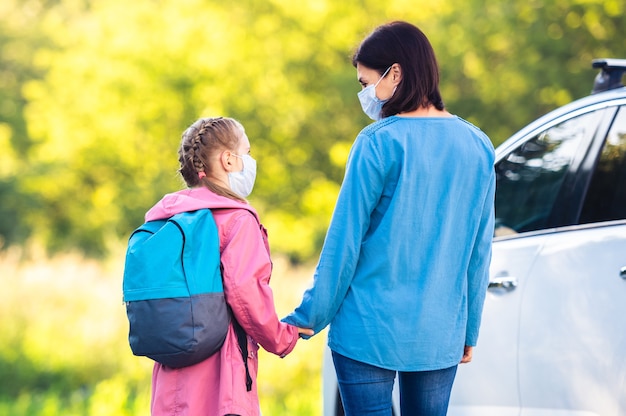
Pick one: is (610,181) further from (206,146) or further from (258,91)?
(258,91)

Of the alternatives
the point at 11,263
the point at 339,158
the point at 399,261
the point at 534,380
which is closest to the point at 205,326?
the point at 399,261

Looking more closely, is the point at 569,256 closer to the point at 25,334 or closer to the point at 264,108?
the point at 25,334

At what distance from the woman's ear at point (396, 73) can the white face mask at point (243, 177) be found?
589mm

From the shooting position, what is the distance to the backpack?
9.19ft

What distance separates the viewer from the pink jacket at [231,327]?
9.43 feet

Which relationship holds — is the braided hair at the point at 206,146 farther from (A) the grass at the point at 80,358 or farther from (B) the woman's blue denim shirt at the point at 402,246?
(A) the grass at the point at 80,358

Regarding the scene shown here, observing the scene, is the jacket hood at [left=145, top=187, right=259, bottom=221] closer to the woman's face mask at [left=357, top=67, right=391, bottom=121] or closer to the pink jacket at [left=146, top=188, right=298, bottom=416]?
the pink jacket at [left=146, top=188, right=298, bottom=416]

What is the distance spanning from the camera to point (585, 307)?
3057 mm

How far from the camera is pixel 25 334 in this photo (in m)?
9.13

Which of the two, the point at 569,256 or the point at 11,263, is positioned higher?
the point at 569,256

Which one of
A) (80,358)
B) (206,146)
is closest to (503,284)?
(206,146)

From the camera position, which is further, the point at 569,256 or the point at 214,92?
the point at 214,92

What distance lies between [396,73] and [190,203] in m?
0.79

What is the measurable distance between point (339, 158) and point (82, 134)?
7.74 meters
